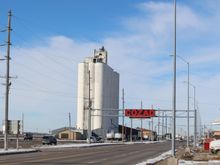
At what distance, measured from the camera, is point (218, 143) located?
143ft

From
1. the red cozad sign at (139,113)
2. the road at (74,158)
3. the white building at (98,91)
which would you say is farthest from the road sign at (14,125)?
the white building at (98,91)

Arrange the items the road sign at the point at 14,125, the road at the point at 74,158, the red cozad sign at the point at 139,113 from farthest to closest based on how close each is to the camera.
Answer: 1. the red cozad sign at the point at 139,113
2. the road sign at the point at 14,125
3. the road at the point at 74,158

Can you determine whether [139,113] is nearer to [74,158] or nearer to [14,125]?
[14,125]

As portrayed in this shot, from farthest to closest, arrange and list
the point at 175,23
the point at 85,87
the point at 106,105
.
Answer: the point at 106,105
the point at 85,87
the point at 175,23

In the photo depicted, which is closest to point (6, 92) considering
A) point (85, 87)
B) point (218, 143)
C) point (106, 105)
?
point (218, 143)

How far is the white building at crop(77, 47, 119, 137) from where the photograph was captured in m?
121

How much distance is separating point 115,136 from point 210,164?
10609cm

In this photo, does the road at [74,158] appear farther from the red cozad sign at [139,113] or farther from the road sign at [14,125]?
the red cozad sign at [139,113]

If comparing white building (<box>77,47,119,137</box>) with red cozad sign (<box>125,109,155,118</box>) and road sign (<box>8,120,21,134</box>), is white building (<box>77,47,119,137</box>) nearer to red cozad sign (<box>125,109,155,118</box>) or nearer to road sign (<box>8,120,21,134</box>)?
red cozad sign (<box>125,109,155,118</box>)

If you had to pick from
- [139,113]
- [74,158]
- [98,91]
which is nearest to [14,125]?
[74,158]

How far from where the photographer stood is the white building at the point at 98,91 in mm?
120875

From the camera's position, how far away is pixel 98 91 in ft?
411

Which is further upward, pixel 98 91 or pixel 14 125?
pixel 98 91

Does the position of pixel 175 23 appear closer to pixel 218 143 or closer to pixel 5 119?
pixel 218 143
